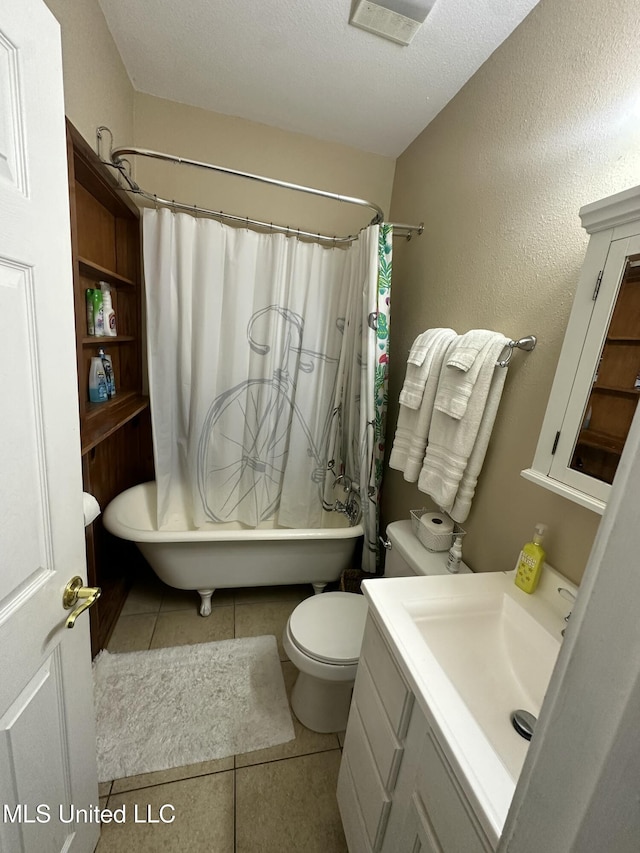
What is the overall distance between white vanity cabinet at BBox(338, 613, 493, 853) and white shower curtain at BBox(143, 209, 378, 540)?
3.32 feet

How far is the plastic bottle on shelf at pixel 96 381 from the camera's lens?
5.59 feet

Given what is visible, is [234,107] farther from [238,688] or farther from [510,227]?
[238,688]

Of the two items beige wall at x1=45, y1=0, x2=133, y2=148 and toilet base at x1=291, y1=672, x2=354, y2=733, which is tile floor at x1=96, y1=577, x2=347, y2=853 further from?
beige wall at x1=45, y1=0, x2=133, y2=148

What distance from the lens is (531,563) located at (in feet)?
3.41

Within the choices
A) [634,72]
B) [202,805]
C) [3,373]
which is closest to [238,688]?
[202,805]

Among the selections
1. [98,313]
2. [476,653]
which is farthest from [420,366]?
[98,313]

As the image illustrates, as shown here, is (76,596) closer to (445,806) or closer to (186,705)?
(445,806)

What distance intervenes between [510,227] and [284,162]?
4.81 feet

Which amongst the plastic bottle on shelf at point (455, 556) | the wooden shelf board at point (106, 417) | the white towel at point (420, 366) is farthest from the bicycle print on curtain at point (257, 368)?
the plastic bottle on shelf at point (455, 556)

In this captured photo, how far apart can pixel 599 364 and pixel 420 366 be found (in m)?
0.65

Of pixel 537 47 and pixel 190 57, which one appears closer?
pixel 537 47

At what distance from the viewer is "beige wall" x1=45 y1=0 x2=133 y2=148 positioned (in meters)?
1.18

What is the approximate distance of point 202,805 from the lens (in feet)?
3.84

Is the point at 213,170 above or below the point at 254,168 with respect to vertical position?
below
